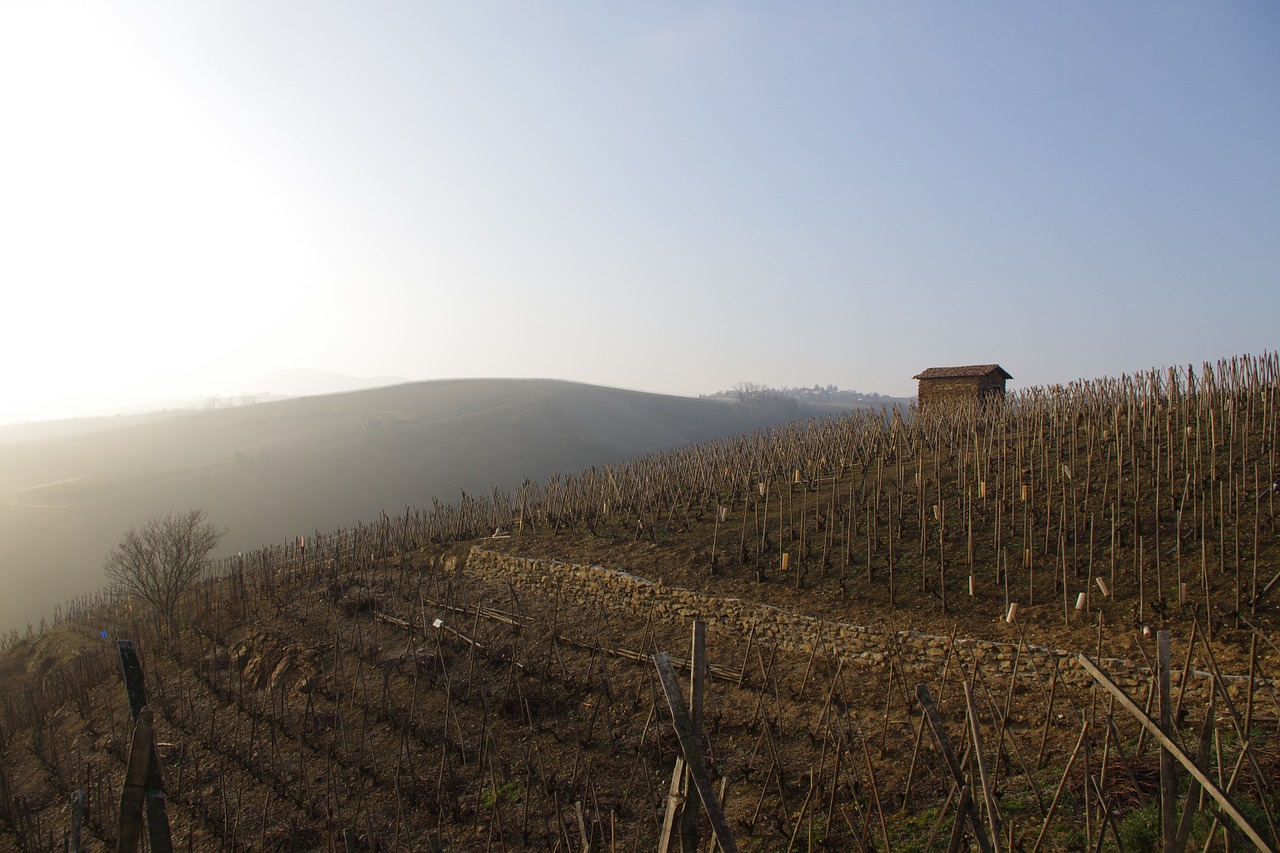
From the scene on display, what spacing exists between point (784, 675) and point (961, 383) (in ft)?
61.5

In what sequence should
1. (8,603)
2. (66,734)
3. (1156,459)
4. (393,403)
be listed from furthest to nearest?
(393,403), (8,603), (66,734), (1156,459)

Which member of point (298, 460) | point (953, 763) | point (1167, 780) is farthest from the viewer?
point (298, 460)

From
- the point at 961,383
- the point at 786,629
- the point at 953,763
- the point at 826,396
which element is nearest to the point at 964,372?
the point at 961,383

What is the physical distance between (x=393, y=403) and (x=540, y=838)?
249 ft

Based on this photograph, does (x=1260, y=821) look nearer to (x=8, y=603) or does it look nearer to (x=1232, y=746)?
(x=1232, y=746)

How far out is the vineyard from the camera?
218 inches

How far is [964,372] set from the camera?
82.2 feet

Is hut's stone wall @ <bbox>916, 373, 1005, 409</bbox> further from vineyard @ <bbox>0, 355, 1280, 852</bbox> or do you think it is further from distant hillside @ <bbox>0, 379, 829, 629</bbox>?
distant hillside @ <bbox>0, 379, 829, 629</bbox>

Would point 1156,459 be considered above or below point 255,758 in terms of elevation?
above

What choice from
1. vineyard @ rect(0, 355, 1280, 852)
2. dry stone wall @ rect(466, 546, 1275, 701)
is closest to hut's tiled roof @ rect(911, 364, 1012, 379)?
vineyard @ rect(0, 355, 1280, 852)

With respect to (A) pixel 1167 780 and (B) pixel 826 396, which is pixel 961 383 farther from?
(B) pixel 826 396

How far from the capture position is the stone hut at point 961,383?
80.5ft

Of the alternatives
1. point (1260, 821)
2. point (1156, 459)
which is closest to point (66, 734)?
point (1260, 821)

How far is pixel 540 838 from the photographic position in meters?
7.27
